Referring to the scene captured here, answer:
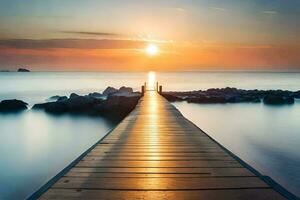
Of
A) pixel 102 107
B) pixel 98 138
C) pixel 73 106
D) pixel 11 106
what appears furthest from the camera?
pixel 11 106

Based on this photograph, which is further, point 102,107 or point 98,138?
point 102,107

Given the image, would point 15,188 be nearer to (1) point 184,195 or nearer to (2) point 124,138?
(2) point 124,138

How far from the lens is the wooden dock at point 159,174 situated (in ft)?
14.6

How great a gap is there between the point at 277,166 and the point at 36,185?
11.7 meters

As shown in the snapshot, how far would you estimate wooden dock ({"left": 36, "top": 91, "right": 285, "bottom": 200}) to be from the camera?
4461 millimetres

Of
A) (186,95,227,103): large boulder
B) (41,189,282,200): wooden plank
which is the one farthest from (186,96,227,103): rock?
(41,189,282,200): wooden plank

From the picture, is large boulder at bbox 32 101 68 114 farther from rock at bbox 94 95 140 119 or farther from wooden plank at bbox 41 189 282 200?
wooden plank at bbox 41 189 282 200

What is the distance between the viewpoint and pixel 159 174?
547 centimetres

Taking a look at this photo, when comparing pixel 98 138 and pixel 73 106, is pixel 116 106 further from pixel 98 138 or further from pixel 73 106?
pixel 98 138

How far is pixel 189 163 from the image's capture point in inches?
249

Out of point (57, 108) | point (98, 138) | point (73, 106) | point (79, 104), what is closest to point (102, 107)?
point (79, 104)

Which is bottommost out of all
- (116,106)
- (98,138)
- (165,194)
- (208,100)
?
(98,138)

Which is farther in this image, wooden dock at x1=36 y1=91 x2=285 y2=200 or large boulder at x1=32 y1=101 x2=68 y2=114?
large boulder at x1=32 y1=101 x2=68 y2=114

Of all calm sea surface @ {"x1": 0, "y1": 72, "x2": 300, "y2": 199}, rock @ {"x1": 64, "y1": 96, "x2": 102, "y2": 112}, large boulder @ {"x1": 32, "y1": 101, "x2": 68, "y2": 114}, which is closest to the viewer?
calm sea surface @ {"x1": 0, "y1": 72, "x2": 300, "y2": 199}
